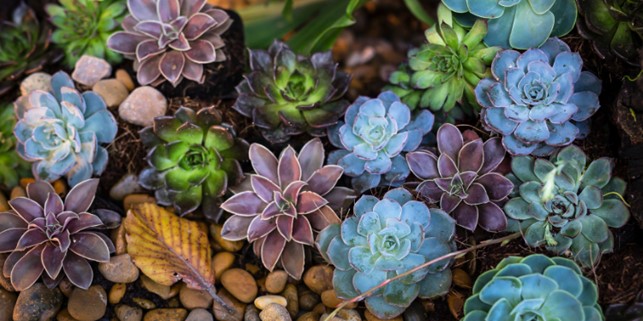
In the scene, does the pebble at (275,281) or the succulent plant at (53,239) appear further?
the pebble at (275,281)

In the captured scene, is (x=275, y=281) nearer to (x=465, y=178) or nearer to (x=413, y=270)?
(x=413, y=270)

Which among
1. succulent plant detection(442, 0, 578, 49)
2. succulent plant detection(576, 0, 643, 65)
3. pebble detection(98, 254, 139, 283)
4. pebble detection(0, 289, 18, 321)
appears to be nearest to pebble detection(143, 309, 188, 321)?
pebble detection(98, 254, 139, 283)

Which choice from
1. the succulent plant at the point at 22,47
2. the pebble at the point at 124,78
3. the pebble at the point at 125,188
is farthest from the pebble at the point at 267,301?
the succulent plant at the point at 22,47

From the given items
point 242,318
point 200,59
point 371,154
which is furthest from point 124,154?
point 371,154

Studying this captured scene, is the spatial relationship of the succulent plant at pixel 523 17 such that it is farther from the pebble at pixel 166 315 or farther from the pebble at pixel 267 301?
the pebble at pixel 166 315

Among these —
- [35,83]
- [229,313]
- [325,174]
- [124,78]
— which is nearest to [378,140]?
[325,174]
